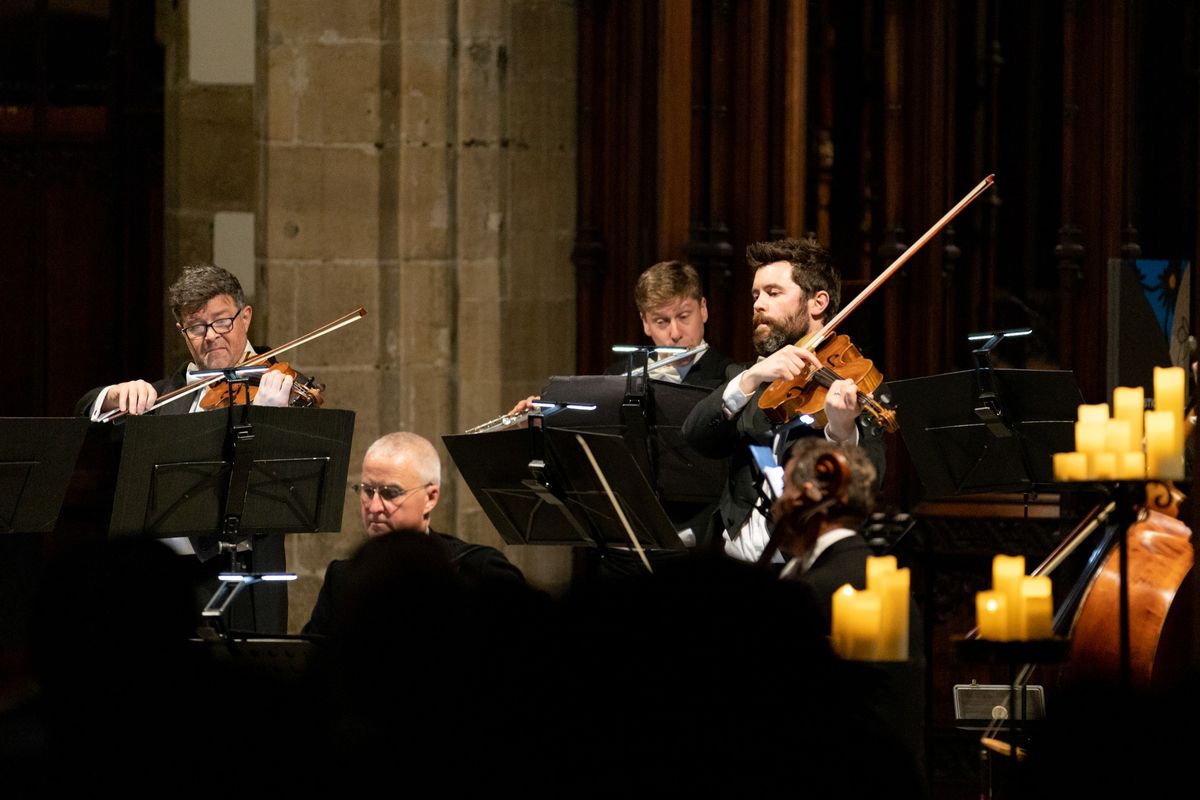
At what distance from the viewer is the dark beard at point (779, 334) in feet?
17.4

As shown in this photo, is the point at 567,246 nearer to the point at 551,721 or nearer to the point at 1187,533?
the point at 1187,533

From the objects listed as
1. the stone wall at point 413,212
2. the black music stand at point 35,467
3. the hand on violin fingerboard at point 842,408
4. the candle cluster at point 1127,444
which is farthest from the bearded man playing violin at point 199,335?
the candle cluster at point 1127,444

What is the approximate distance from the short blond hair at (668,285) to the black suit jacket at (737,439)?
0.46 m

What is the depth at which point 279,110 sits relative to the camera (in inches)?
273

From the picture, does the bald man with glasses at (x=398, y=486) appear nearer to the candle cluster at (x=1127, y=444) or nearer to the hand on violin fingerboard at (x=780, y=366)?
the hand on violin fingerboard at (x=780, y=366)

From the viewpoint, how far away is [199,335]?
569 cm

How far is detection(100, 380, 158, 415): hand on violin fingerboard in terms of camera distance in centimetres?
558

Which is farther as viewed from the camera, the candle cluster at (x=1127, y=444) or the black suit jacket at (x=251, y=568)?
the black suit jacket at (x=251, y=568)

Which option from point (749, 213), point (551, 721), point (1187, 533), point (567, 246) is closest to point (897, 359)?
point (749, 213)

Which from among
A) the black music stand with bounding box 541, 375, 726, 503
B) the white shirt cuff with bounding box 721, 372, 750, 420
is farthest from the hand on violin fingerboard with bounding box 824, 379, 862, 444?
the black music stand with bounding box 541, 375, 726, 503

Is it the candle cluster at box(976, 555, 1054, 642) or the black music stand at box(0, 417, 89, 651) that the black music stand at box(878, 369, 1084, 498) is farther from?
the black music stand at box(0, 417, 89, 651)

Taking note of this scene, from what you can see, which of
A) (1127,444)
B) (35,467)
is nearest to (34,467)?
(35,467)

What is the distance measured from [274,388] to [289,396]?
68 millimetres

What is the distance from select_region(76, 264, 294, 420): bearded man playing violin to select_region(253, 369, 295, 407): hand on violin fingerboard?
30 centimetres
